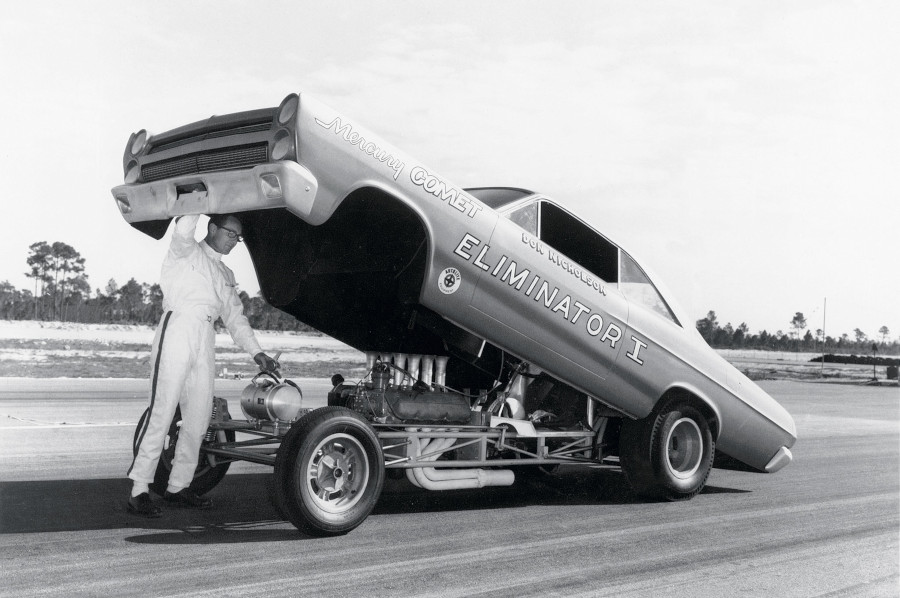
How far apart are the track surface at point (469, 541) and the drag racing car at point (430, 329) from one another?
1.15 feet

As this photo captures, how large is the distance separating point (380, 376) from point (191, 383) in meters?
1.48

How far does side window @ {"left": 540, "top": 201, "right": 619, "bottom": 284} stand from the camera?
6.97 meters

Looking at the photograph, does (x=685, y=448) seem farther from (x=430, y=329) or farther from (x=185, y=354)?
(x=185, y=354)

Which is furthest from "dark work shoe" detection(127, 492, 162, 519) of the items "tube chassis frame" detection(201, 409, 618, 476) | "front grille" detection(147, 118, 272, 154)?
"front grille" detection(147, 118, 272, 154)

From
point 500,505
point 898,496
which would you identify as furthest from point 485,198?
point 898,496

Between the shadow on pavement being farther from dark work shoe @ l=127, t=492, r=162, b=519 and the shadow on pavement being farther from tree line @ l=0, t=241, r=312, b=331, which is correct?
tree line @ l=0, t=241, r=312, b=331

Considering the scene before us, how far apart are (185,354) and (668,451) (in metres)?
3.99

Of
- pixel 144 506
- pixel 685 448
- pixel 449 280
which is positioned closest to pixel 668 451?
pixel 685 448

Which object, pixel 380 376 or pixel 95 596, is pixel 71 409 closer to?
pixel 380 376

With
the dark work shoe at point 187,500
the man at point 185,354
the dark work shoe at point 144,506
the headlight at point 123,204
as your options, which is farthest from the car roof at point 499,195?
the dark work shoe at point 144,506

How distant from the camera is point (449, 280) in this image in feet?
19.6

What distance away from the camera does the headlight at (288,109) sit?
5.21 meters

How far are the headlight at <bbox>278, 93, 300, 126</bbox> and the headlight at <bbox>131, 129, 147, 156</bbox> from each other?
55.2 inches

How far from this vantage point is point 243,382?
2355cm
